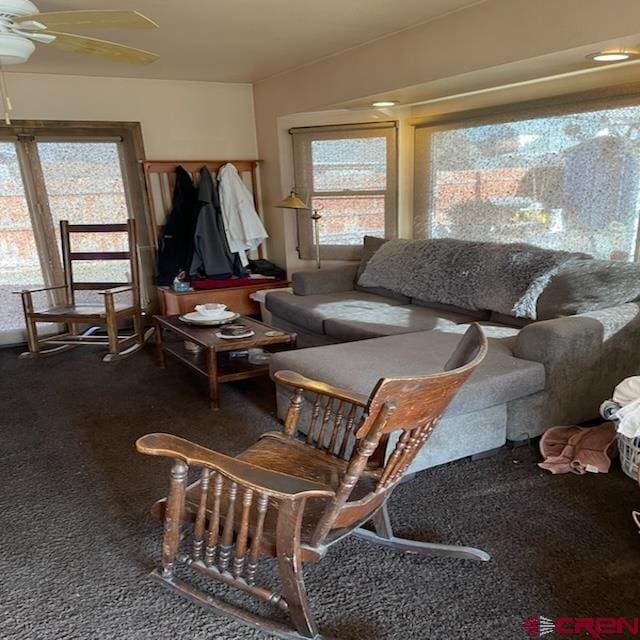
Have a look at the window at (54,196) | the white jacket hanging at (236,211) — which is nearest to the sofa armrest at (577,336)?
the white jacket hanging at (236,211)

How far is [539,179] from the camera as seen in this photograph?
11.2 ft

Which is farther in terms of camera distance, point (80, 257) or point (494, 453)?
point (80, 257)

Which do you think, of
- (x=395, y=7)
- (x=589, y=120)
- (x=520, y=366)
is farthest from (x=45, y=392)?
(x=589, y=120)

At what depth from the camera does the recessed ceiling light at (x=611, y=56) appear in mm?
2527

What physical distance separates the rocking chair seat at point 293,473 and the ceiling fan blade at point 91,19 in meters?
1.74

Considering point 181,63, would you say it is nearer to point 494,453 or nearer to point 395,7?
point 395,7

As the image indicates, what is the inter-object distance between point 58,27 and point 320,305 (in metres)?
2.19

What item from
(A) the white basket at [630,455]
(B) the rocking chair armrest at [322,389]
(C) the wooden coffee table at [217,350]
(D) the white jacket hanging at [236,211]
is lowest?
(A) the white basket at [630,455]

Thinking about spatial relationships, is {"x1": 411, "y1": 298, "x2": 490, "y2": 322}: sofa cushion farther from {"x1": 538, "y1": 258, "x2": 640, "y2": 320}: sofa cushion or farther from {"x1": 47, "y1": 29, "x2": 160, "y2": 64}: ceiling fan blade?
{"x1": 47, "y1": 29, "x2": 160, "y2": 64}: ceiling fan blade

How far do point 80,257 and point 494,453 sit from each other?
11.6ft

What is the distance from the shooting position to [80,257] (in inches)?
168

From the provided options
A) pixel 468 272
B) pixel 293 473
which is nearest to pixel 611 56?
pixel 468 272

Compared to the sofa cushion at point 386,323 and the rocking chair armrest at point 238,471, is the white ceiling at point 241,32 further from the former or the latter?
the rocking chair armrest at point 238,471

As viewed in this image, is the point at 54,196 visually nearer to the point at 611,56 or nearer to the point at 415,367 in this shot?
the point at 415,367
